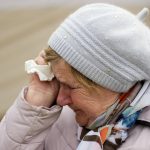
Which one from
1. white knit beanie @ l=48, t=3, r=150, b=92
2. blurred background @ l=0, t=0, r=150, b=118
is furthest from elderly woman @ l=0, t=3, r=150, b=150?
blurred background @ l=0, t=0, r=150, b=118

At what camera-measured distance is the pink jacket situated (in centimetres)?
223

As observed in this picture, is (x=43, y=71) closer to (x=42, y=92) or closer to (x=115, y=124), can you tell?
(x=42, y=92)

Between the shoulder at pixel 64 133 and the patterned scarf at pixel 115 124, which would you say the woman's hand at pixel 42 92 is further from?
the patterned scarf at pixel 115 124

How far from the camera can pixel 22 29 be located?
477cm

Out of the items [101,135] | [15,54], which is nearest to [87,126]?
[101,135]

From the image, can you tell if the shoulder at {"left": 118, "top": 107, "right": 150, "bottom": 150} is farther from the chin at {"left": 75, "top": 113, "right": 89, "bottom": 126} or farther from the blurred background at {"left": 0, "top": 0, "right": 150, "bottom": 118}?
the blurred background at {"left": 0, "top": 0, "right": 150, "bottom": 118}

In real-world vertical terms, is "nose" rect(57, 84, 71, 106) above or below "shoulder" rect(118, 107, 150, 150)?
above

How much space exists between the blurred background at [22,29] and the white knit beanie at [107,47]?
8.95 feet

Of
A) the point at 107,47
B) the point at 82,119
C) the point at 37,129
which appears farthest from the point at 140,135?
the point at 37,129

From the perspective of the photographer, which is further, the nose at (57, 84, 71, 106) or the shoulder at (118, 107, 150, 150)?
the nose at (57, 84, 71, 106)

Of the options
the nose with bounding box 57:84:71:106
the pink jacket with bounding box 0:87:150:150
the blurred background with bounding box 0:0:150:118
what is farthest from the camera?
the blurred background with bounding box 0:0:150:118

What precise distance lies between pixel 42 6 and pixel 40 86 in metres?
2.57

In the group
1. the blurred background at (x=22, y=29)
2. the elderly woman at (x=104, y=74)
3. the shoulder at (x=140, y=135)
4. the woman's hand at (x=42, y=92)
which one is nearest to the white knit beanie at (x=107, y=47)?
the elderly woman at (x=104, y=74)

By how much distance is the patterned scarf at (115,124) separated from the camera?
6.69 ft
